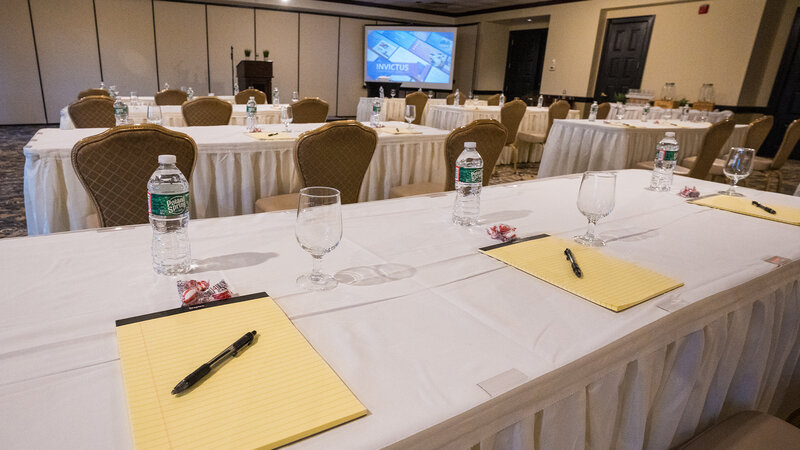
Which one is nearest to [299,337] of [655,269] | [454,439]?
[454,439]

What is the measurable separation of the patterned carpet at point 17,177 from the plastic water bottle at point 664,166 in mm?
3407

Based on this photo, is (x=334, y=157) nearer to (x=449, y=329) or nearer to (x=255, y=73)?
(x=449, y=329)

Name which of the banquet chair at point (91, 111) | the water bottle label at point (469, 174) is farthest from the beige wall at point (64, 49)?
the water bottle label at point (469, 174)

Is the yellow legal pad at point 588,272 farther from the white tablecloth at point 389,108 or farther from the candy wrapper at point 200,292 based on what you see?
the white tablecloth at point 389,108

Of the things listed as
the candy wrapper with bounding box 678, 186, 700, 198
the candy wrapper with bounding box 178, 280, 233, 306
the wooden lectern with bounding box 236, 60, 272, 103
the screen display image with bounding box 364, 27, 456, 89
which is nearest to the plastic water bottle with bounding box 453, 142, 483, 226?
the candy wrapper with bounding box 178, 280, 233, 306

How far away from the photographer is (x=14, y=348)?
0.65 meters

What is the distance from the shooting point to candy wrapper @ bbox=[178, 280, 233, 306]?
788 millimetres

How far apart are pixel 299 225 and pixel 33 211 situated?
7.60ft

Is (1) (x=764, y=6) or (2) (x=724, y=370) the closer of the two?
(2) (x=724, y=370)

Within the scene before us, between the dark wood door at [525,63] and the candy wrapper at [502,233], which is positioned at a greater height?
the dark wood door at [525,63]

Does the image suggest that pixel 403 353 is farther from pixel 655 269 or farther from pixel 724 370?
pixel 724 370

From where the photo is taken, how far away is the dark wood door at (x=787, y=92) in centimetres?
792

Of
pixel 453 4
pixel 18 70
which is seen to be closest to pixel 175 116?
pixel 18 70

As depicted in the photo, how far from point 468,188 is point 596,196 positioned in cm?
38
